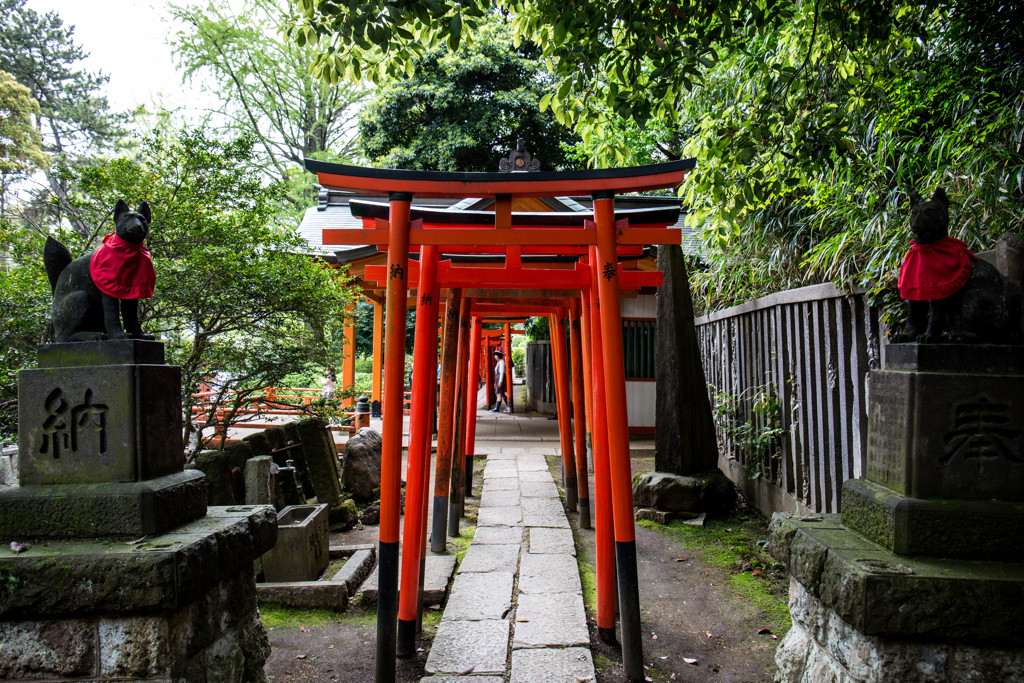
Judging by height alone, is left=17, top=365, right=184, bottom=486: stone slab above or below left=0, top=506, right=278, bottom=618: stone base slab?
above

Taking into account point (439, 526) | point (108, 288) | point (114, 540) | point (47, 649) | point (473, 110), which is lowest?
point (439, 526)

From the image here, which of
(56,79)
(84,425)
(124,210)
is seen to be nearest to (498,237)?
(124,210)

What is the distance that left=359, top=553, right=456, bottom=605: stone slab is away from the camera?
13.4 ft

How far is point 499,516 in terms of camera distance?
19.3ft

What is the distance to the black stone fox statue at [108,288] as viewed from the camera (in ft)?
8.09

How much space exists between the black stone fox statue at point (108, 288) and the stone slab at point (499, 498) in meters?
4.29

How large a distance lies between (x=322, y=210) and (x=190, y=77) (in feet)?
39.6

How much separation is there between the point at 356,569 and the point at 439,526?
0.74 m

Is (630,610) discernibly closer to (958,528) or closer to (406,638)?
(406,638)

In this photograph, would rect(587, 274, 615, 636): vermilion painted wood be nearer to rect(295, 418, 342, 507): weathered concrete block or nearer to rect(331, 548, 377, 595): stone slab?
rect(331, 548, 377, 595): stone slab

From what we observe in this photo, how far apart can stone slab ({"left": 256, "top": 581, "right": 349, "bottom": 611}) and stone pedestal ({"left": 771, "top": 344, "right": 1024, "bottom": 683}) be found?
9.36 ft

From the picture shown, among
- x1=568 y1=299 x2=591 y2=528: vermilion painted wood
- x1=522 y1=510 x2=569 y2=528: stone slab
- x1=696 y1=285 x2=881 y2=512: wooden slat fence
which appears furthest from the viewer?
x1=522 y1=510 x2=569 y2=528: stone slab

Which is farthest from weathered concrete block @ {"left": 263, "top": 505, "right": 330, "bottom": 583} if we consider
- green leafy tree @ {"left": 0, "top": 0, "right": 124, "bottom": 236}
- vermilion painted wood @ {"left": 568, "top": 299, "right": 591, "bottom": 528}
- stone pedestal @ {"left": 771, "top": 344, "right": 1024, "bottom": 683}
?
green leafy tree @ {"left": 0, "top": 0, "right": 124, "bottom": 236}

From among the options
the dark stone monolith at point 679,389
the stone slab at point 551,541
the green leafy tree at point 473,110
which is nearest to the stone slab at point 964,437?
the stone slab at point 551,541
